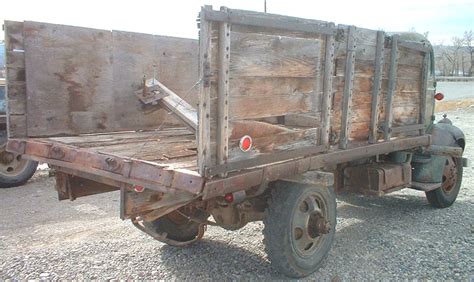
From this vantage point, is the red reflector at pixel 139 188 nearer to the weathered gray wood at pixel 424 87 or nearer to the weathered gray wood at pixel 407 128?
the weathered gray wood at pixel 407 128

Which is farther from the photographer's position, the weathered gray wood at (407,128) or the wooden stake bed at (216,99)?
the weathered gray wood at (407,128)

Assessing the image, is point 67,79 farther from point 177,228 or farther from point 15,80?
point 177,228

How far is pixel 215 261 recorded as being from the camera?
4.56 m

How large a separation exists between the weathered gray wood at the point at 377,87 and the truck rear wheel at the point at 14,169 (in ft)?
19.4

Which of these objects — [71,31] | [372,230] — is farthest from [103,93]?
[372,230]

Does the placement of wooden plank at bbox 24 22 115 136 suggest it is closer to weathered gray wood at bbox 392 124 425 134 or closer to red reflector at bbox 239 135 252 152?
red reflector at bbox 239 135 252 152

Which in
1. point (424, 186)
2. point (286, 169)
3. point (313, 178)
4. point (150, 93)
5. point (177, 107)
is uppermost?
point (150, 93)

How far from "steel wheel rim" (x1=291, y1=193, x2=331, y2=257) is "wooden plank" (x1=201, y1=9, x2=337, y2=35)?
1.33 meters

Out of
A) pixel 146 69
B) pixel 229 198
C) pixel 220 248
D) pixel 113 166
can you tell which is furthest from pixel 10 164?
pixel 229 198

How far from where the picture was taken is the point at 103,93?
4926 millimetres

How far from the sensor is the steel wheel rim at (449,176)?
6.76 meters

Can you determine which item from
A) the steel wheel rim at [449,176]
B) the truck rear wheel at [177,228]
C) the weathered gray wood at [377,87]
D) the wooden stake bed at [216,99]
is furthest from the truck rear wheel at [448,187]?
the truck rear wheel at [177,228]

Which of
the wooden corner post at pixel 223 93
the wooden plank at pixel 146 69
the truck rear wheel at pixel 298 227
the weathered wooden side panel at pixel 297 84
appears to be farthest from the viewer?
the wooden plank at pixel 146 69

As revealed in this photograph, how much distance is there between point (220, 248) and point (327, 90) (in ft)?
6.28
